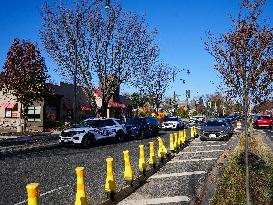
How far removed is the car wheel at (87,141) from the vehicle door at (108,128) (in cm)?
139

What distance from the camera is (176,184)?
34.5ft

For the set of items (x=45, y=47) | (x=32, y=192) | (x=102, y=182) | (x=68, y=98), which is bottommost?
(x=102, y=182)

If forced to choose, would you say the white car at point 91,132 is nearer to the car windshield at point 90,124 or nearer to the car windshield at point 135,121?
the car windshield at point 90,124

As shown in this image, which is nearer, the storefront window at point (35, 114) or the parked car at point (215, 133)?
the parked car at point (215, 133)

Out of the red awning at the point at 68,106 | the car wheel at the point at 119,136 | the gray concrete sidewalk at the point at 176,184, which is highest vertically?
the red awning at the point at 68,106

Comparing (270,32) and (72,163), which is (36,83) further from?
(270,32)

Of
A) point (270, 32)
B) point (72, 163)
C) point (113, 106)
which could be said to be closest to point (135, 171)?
point (72, 163)

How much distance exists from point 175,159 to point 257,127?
34.9 m

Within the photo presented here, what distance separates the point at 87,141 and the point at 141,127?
768 centimetres

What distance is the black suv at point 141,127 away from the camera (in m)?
27.5

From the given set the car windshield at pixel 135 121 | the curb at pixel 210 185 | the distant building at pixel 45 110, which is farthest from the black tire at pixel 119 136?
the distant building at pixel 45 110

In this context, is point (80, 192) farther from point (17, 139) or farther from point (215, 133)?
point (17, 139)

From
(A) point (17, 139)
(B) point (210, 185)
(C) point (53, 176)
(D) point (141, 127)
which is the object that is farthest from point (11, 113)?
(B) point (210, 185)

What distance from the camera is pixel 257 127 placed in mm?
47844
